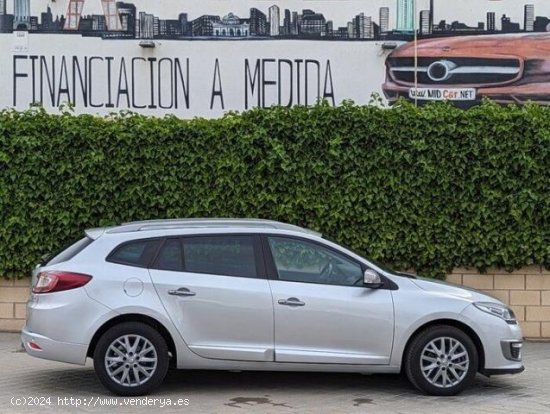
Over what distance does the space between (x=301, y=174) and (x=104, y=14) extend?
4.69 m

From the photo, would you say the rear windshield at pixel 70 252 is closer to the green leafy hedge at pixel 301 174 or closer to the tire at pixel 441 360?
the green leafy hedge at pixel 301 174

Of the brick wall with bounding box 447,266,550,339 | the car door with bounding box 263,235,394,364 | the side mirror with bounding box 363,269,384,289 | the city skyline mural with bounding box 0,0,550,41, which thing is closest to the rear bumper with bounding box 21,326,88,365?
the car door with bounding box 263,235,394,364

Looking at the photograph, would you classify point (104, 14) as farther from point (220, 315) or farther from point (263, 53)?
point (220, 315)

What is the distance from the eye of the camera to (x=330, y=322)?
8.33 metres

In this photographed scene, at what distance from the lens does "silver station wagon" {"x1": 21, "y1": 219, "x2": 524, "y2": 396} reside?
8.22 metres

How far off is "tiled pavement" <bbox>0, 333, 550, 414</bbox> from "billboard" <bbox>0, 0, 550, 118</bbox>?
5467 mm

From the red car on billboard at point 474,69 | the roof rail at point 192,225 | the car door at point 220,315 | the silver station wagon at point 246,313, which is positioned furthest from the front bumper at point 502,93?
the car door at point 220,315

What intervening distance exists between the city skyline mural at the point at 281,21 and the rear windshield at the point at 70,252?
6.31 m

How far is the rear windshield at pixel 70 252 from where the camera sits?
334 inches

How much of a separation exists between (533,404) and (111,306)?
3919 millimetres

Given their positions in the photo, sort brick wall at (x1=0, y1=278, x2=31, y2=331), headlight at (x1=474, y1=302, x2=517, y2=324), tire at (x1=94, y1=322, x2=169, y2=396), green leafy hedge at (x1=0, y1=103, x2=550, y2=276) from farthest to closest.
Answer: brick wall at (x1=0, y1=278, x2=31, y2=331)
green leafy hedge at (x1=0, y1=103, x2=550, y2=276)
headlight at (x1=474, y1=302, x2=517, y2=324)
tire at (x1=94, y1=322, x2=169, y2=396)

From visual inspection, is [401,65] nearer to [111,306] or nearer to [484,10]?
[484,10]

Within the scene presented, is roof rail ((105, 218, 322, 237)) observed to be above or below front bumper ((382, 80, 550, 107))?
below

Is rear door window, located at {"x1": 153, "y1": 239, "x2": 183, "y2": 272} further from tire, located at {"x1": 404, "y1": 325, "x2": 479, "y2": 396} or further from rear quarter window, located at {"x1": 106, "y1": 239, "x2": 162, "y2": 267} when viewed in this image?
tire, located at {"x1": 404, "y1": 325, "x2": 479, "y2": 396}
